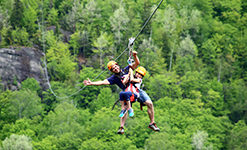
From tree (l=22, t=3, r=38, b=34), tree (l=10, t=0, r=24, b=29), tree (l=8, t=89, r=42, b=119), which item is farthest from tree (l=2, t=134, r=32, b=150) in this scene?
tree (l=10, t=0, r=24, b=29)

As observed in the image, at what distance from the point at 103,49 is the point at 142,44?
309 inches

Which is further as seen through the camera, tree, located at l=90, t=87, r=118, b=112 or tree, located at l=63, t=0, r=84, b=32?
tree, located at l=63, t=0, r=84, b=32

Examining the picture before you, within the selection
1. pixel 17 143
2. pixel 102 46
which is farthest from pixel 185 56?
pixel 17 143

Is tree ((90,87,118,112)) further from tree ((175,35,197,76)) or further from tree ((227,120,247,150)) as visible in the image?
tree ((227,120,247,150))

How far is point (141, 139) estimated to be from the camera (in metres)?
61.0

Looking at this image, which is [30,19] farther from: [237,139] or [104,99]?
[237,139]

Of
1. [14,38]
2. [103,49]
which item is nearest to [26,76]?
[14,38]

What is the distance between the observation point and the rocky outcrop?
7162 cm

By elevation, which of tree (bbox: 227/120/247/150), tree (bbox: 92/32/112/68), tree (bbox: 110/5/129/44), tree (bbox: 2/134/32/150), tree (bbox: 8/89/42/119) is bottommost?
tree (bbox: 227/120/247/150)

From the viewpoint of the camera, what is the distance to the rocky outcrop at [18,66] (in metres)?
71.6

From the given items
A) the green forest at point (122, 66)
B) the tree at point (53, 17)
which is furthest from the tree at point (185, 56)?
the tree at point (53, 17)

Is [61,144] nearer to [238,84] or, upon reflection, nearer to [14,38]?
[14,38]

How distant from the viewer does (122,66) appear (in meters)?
67.1

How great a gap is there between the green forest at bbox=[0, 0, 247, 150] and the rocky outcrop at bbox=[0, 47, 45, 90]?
5.36ft
